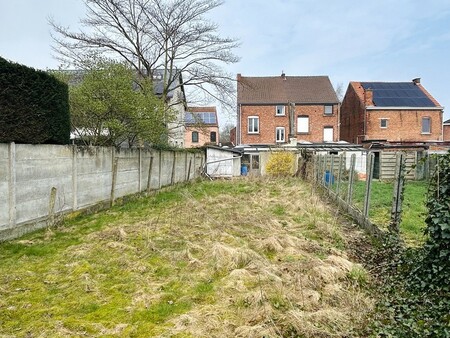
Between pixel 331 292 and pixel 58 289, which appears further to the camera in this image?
pixel 58 289

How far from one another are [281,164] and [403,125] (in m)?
17.0

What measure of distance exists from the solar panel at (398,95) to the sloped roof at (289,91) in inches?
150

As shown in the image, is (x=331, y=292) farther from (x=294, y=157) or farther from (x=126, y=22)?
(x=126, y=22)

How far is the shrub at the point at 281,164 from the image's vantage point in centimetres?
2094

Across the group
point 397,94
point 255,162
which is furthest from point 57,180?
point 397,94

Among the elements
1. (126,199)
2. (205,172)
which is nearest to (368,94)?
(205,172)

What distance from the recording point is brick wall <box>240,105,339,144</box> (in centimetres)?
3303

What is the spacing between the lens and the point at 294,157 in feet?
70.2

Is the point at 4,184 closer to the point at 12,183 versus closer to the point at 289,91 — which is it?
the point at 12,183

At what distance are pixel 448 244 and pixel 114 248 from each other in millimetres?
4676

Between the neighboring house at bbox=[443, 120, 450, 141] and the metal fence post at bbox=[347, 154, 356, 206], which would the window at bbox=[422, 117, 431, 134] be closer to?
the neighboring house at bbox=[443, 120, 450, 141]


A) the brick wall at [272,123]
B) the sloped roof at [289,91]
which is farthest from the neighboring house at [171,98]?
the sloped roof at [289,91]

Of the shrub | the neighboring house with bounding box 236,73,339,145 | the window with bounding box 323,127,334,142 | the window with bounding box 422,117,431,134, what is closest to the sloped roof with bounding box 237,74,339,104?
the neighboring house with bounding box 236,73,339,145

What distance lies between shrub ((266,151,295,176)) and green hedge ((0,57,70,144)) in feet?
48.3
